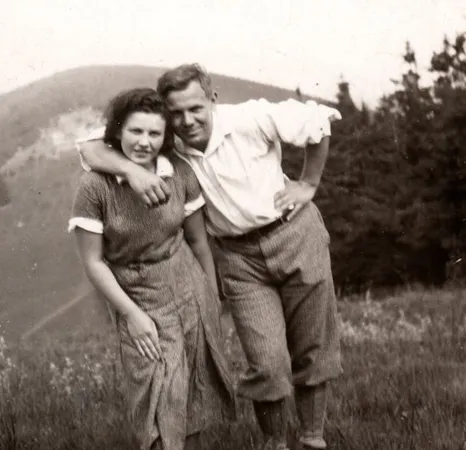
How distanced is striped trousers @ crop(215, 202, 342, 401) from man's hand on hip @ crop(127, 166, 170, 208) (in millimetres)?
739

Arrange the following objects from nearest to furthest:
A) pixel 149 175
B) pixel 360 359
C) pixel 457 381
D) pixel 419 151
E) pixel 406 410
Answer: pixel 149 175
pixel 406 410
pixel 457 381
pixel 360 359
pixel 419 151

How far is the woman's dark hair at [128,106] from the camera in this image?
314cm

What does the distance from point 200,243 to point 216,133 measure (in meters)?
0.51

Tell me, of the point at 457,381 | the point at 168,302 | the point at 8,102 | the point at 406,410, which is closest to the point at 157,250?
the point at 168,302

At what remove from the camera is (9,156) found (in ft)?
46.7

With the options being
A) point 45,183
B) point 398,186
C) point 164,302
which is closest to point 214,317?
point 164,302

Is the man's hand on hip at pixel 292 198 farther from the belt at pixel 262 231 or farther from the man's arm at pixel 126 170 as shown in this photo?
the man's arm at pixel 126 170

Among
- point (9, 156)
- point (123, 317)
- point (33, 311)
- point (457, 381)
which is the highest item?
point (123, 317)

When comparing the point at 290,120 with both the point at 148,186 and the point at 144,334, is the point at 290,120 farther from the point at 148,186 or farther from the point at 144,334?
the point at 144,334

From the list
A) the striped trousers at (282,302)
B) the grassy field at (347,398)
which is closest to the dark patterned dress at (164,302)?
the striped trousers at (282,302)

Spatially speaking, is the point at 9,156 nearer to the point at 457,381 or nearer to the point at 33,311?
the point at 33,311

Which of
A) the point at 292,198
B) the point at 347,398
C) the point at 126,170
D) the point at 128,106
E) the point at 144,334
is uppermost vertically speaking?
the point at 128,106

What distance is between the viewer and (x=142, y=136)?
10.4ft

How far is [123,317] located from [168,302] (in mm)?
187
